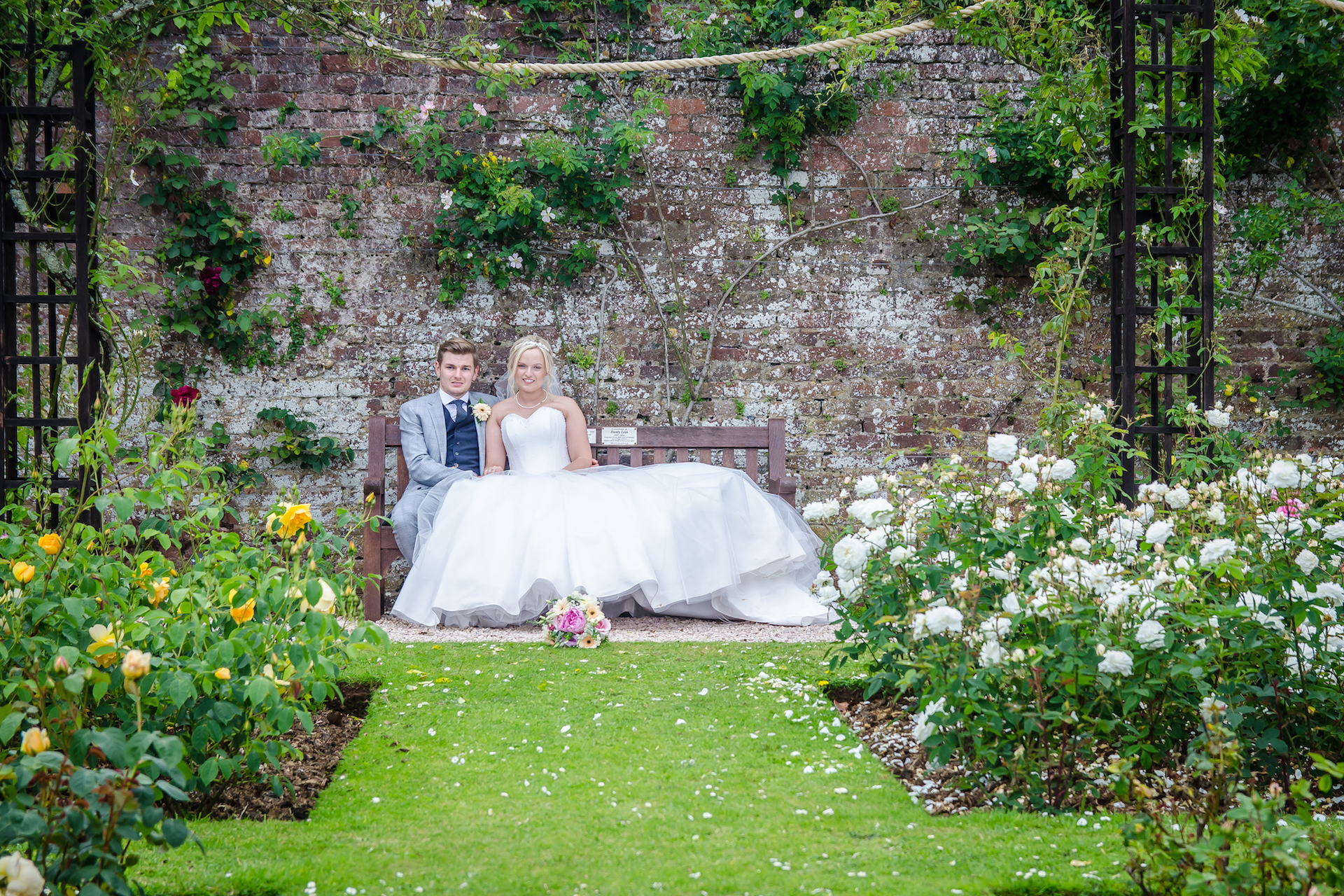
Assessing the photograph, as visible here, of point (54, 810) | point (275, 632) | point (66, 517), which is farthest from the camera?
point (66, 517)

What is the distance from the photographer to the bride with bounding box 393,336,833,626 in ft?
13.4

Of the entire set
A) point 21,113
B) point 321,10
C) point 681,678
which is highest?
point 321,10

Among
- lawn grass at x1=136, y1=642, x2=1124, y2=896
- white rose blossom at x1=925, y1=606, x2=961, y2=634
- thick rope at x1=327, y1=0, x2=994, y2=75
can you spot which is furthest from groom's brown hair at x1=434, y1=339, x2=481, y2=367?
white rose blossom at x1=925, y1=606, x2=961, y2=634

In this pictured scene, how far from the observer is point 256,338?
514 centimetres

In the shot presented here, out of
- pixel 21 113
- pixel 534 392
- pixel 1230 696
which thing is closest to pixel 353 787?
pixel 1230 696

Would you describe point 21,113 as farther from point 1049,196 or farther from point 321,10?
point 1049,196

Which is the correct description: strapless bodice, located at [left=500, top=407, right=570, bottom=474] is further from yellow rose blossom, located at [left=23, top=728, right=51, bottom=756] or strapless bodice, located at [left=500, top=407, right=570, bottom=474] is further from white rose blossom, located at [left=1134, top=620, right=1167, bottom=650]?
yellow rose blossom, located at [left=23, top=728, right=51, bottom=756]

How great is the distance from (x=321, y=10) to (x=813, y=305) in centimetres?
273

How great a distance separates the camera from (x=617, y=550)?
13.6 feet

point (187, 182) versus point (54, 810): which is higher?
point (187, 182)

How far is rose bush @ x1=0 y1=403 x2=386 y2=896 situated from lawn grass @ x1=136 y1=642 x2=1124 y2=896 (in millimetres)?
229

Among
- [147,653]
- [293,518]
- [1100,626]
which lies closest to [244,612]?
A: [147,653]

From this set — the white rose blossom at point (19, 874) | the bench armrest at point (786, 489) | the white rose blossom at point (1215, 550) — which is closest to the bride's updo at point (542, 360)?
the bench armrest at point (786, 489)

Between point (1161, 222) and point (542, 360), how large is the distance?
108 inches
